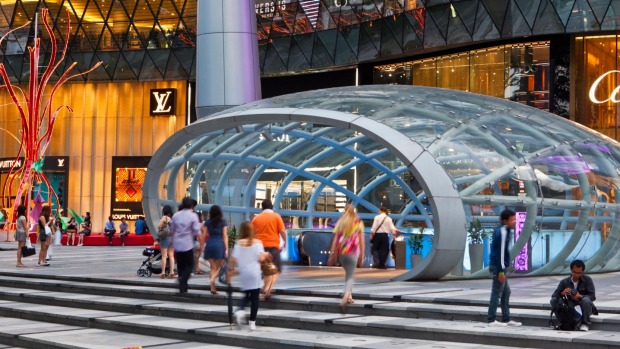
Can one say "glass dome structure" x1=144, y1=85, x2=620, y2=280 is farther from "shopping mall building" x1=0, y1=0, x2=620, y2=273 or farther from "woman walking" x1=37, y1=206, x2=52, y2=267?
"woman walking" x1=37, y1=206, x2=52, y2=267

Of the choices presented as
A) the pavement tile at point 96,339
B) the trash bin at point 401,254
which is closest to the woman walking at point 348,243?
the pavement tile at point 96,339

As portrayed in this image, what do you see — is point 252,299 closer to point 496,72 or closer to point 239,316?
point 239,316

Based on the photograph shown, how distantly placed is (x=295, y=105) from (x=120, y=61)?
3885 centimetres

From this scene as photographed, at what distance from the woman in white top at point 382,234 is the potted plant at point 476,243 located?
3951 millimetres

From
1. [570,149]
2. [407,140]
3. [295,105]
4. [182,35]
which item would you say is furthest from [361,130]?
[182,35]

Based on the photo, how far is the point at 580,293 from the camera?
1335 cm

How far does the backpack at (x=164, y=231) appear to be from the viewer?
68.5 ft

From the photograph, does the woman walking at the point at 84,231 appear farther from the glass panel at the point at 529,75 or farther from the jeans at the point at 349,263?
the jeans at the point at 349,263

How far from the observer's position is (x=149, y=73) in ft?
187

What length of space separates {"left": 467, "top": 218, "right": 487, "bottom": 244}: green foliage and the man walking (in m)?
5.17

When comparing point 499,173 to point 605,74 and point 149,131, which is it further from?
A: point 149,131

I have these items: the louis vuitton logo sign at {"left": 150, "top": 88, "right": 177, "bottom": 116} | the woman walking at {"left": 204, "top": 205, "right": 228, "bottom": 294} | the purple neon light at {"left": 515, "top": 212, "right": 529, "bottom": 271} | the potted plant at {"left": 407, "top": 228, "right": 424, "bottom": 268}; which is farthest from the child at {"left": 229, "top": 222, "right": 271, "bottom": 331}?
the louis vuitton logo sign at {"left": 150, "top": 88, "right": 177, "bottom": 116}

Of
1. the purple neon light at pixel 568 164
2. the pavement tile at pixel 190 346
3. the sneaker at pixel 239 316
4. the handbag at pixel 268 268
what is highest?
the purple neon light at pixel 568 164

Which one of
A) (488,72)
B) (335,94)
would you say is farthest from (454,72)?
(335,94)
